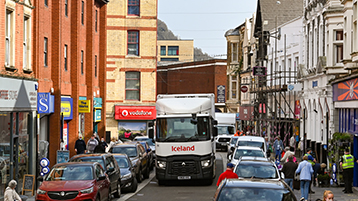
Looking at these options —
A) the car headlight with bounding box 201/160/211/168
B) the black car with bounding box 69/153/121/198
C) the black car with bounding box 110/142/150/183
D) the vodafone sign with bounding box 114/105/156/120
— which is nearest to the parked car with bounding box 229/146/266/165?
the car headlight with bounding box 201/160/211/168

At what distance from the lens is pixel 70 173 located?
16594mm

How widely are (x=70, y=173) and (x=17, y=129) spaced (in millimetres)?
5398

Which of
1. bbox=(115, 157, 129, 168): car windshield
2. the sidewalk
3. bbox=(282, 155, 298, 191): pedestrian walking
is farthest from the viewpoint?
bbox=(115, 157, 129, 168): car windshield

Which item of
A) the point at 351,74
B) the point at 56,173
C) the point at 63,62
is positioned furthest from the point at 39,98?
the point at 351,74

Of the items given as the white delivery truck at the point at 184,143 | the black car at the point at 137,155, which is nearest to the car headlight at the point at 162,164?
the white delivery truck at the point at 184,143

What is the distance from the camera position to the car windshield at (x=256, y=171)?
1691 centimetres

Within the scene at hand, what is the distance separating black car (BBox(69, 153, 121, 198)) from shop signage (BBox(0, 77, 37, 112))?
123 inches

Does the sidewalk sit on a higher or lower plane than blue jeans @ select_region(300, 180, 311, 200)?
lower

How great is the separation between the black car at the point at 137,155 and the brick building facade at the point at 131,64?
23.9 metres

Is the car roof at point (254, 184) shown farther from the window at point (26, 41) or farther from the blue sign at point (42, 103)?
the blue sign at point (42, 103)

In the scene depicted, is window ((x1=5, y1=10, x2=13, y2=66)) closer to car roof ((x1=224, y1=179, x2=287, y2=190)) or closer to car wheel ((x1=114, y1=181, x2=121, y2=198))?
car wheel ((x1=114, y1=181, x2=121, y2=198))

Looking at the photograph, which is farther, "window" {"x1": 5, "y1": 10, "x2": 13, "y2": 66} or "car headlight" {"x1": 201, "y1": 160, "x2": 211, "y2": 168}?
"car headlight" {"x1": 201, "y1": 160, "x2": 211, "y2": 168}

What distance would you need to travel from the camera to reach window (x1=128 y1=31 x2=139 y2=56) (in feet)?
167

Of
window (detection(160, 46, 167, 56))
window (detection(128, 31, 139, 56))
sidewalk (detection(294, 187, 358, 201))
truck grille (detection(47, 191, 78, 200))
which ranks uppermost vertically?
window (detection(160, 46, 167, 56))
